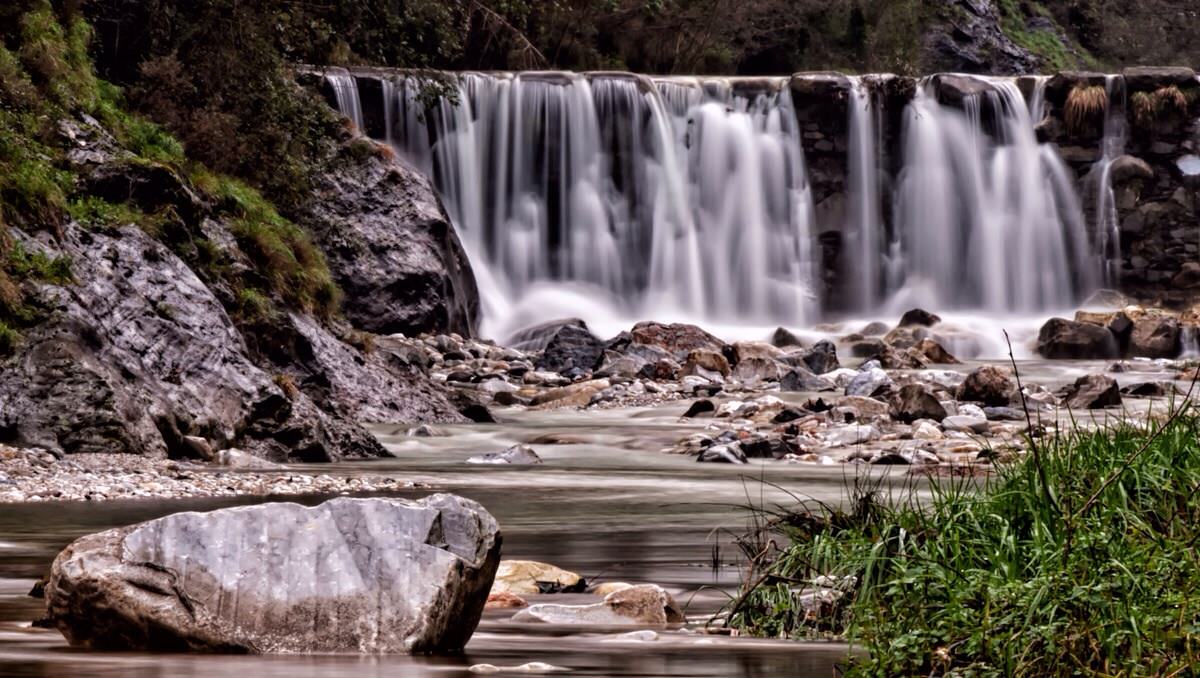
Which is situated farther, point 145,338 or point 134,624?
point 145,338

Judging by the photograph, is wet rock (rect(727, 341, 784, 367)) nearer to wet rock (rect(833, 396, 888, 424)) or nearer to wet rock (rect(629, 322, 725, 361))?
wet rock (rect(629, 322, 725, 361))

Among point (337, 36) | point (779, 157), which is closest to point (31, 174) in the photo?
point (337, 36)

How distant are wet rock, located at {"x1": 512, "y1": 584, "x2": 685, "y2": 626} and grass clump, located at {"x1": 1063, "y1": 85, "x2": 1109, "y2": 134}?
1378 inches

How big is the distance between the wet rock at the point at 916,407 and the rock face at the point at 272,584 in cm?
1340

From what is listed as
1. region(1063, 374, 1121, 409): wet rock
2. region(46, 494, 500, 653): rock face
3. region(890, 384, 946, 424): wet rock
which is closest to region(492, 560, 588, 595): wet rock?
region(46, 494, 500, 653): rock face

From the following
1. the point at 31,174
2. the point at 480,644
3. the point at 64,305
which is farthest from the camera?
the point at 31,174

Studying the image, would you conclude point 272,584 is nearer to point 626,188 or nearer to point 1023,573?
point 1023,573

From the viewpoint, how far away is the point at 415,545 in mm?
4457

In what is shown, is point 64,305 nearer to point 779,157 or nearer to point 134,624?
point 134,624

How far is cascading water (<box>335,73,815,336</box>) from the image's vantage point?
110ft

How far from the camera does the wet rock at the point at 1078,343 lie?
100 feet

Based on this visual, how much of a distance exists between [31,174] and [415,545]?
34.3ft

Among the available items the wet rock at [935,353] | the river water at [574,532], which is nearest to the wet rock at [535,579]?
the river water at [574,532]

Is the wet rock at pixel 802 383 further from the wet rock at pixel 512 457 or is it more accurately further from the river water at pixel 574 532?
the wet rock at pixel 512 457
